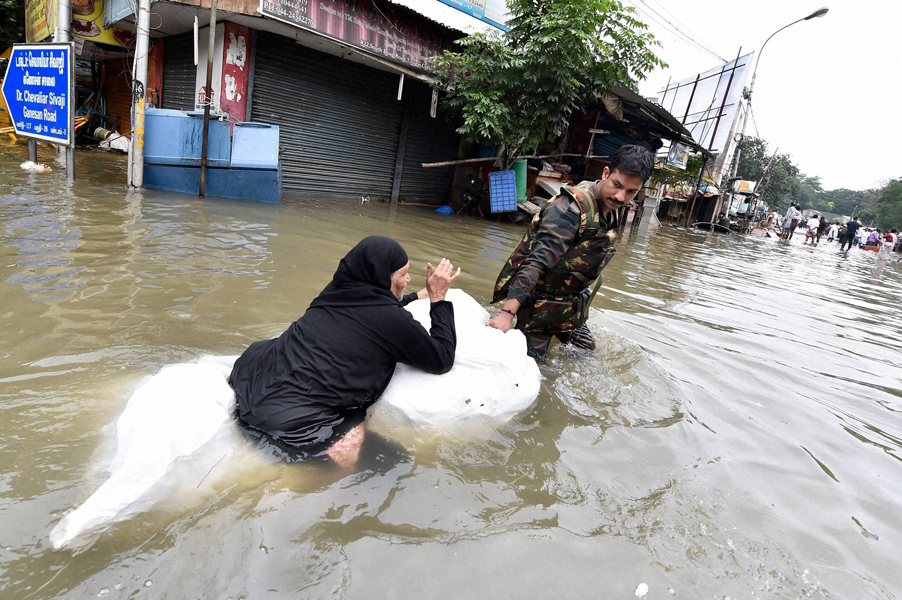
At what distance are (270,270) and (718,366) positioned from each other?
12.1 feet

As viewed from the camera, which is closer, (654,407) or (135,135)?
(654,407)

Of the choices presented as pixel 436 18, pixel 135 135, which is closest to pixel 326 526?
pixel 135 135

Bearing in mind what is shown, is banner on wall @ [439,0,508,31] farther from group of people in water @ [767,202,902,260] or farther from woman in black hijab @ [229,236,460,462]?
group of people in water @ [767,202,902,260]

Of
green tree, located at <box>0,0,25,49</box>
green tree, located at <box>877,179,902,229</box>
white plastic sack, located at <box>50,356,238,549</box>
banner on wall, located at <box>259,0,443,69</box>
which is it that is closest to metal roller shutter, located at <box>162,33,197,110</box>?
banner on wall, located at <box>259,0,443,69</box>

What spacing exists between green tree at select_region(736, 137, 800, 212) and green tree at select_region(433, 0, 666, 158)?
1134 inches

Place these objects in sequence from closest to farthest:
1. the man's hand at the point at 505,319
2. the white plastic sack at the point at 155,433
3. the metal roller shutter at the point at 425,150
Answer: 1. the white plastic sack at the point at 155,433
2. the man's hand at the point at 505,319
3. the metal roller shutter at the point at 425,150

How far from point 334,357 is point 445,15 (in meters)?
10.4

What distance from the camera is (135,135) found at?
7.14m

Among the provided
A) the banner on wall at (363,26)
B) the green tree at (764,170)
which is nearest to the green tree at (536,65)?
the banner on wall at (363,26)

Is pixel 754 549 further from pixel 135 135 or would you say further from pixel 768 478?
pixel 135 135

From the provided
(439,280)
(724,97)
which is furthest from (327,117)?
(724,97)

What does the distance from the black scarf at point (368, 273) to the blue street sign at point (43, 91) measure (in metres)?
7.25

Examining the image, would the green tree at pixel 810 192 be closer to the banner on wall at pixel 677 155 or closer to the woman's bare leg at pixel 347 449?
the banner on wall at pixel 677 155

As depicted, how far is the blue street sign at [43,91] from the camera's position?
22.7ft
